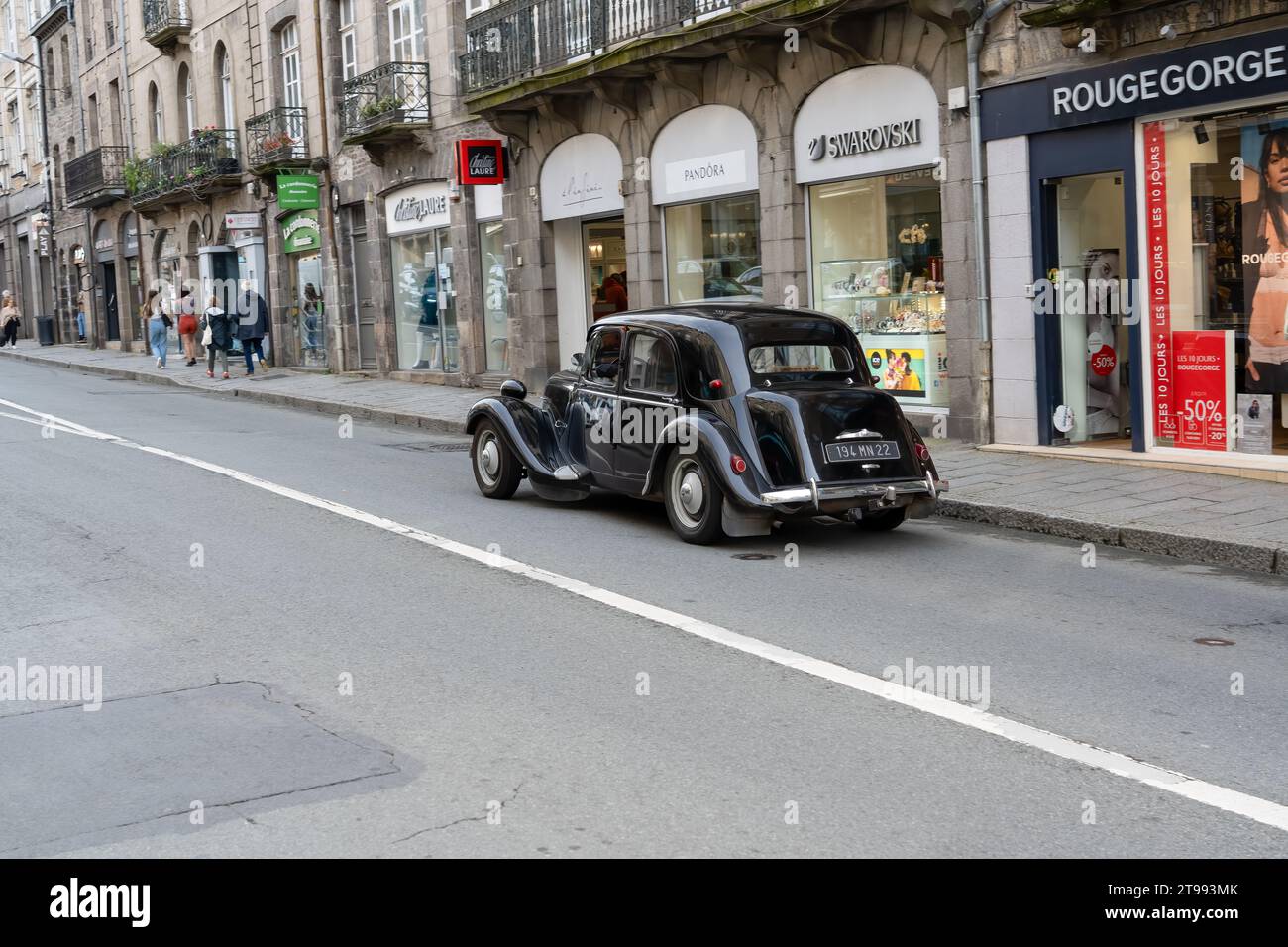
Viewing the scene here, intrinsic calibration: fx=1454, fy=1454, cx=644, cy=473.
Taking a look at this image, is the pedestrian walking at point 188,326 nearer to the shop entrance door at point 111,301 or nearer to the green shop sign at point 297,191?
the green shop sign at point 297,191

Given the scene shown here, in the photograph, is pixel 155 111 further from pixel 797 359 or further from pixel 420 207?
pixel 797 359

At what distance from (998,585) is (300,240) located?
24.8m

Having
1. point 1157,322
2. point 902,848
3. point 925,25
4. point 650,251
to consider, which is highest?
point 925,25

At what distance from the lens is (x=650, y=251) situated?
19.7 m

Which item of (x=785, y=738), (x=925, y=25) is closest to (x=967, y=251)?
(x=925, y=25)

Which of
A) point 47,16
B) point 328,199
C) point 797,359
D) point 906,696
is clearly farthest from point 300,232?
point 906,696

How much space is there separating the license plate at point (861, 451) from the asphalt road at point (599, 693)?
630mm

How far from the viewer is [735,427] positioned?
9.66 m

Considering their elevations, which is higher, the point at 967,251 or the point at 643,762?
the point at 967,251

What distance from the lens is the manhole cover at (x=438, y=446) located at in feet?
54.1

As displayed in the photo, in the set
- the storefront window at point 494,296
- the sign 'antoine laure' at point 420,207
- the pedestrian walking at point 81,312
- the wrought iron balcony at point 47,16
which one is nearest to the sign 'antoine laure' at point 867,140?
the storefront window at point 494,296

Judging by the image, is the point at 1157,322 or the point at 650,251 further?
the point at 650,251
